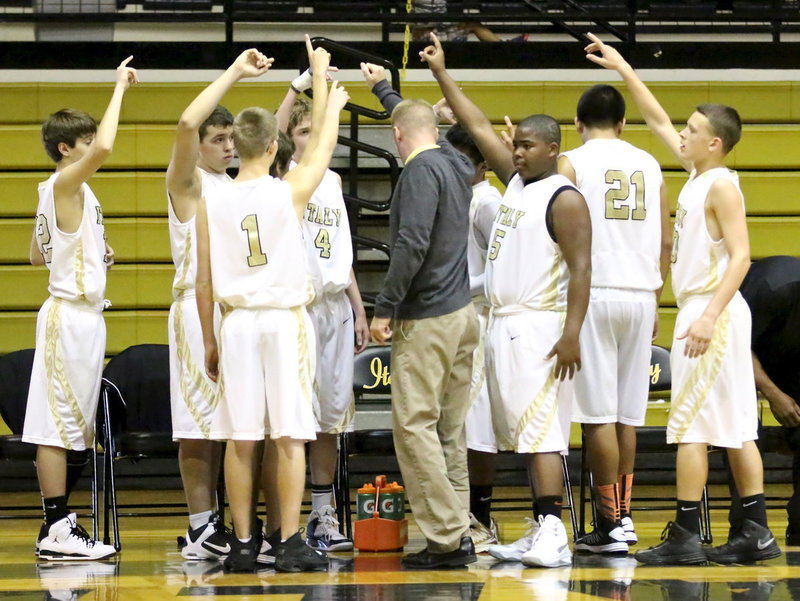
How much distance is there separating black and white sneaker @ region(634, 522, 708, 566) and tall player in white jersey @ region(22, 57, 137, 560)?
2317 millimetres

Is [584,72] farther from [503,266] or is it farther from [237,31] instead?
[503,266]

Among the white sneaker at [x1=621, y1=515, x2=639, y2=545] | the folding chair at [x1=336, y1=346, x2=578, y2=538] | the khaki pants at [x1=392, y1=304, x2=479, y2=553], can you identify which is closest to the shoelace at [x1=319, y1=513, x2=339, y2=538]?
the folding chair at [x1=336, y1=346, x2=578, y2=538]

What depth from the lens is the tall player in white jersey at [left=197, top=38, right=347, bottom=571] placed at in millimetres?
4836

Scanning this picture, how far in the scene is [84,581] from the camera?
470 cm

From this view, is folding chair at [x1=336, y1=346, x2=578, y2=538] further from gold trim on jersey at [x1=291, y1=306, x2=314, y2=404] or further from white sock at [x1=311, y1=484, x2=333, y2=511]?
gold trim on jersey at [x1=291, y1=306, x2=314, y2=404]

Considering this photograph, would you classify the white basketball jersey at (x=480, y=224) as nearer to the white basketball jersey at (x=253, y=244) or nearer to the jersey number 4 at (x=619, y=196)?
the jersey number 4 at (x=619, y=196)

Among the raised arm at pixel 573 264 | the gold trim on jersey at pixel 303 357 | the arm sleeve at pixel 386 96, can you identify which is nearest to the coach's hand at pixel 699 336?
the raised arm at pixel 573 264

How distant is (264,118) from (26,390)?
2.26 meters

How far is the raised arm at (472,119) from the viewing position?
5.45 m

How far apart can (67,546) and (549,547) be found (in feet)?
6.81

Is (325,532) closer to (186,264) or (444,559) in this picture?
(444,559)

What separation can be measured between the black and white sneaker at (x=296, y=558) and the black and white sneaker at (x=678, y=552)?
4.23 ft

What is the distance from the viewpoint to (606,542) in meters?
5.23

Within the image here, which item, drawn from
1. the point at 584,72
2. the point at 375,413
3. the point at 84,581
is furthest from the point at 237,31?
the point at 84,581
